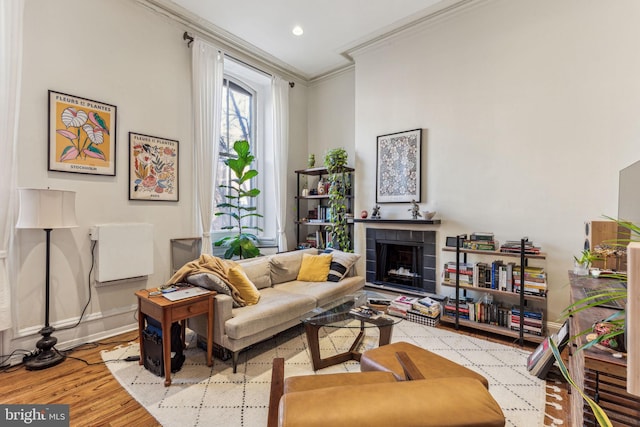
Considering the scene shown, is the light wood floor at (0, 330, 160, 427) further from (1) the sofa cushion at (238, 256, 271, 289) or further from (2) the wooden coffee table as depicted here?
(1) the sofa cushion at (238, 256, 271, 289)

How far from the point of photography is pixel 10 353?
102 inches

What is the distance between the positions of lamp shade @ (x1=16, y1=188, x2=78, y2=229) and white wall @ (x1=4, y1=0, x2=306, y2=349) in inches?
15.7

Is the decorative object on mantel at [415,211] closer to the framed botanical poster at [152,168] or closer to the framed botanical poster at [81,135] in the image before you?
the framed botanical poster at [152,168]

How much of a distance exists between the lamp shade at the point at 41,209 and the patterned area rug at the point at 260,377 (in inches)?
50.3

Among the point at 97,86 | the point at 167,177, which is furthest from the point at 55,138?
the point at 167,177

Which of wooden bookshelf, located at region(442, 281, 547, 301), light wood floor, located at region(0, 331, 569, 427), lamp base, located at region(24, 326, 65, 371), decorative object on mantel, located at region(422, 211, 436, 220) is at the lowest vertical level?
light wood floor, located at region(0, 331, 569, 427)

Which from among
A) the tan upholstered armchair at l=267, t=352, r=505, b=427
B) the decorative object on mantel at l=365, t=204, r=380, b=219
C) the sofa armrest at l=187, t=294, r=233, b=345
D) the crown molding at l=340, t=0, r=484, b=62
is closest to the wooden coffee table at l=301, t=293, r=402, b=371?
the sofa armrest at l=187, t=294, r=233, b=345

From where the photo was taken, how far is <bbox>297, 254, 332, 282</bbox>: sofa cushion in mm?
3732

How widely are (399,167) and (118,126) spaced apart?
3.39m

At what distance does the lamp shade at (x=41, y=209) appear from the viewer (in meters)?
2.38

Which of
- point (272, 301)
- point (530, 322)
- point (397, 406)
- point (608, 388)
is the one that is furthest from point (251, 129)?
point (608, 388)

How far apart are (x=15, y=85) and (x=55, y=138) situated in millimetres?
473

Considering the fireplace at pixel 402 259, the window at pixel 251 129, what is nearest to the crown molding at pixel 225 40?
the window at pixel 251 129

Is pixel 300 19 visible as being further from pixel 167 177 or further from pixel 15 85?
pixel 15 85
